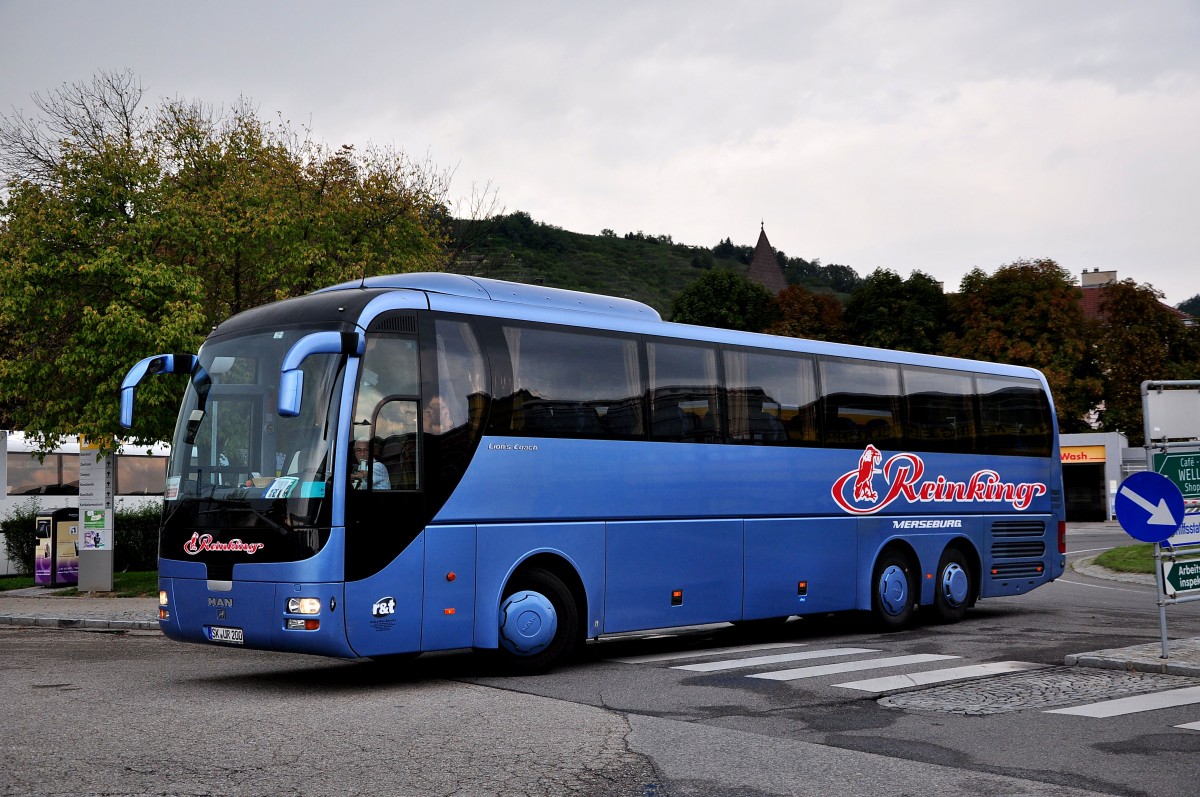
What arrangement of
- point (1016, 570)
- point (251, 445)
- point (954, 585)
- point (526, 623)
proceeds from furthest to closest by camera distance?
point (1016, 570)
point (954, 585)
point (526, 623)
point (251, 445)

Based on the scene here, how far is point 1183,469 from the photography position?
12289 mm

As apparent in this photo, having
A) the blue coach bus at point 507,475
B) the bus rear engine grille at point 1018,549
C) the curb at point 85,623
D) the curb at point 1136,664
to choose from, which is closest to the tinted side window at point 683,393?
the blue coach bus at point 507,475

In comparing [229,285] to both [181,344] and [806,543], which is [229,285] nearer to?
[181,344]

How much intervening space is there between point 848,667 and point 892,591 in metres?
4.45

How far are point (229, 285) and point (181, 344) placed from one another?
3.26 meters

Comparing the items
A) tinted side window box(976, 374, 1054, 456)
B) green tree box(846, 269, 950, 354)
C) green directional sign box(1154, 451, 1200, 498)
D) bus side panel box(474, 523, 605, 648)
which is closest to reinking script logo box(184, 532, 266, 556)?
bus side panel box(474, 523, 605, 648)

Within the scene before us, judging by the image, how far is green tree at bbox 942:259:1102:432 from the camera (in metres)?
62.7

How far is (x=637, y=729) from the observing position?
846cm

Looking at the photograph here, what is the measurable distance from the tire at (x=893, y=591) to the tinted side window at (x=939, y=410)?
1558 mm

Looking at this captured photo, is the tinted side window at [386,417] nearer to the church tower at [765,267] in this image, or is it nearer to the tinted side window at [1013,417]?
the tinted side window at [1013,417]

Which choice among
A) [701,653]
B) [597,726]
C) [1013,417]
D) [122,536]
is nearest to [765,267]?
[122,536]

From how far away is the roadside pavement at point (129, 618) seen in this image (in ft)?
36.7

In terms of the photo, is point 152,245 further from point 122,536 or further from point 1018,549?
point 1018,549

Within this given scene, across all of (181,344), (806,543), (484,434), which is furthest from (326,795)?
(181,344)
